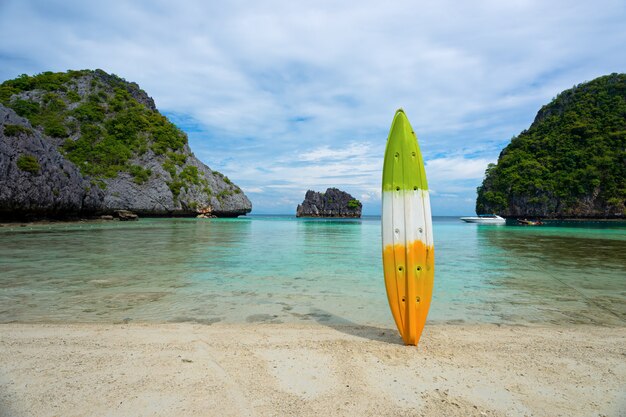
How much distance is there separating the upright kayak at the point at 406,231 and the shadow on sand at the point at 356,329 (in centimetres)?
30

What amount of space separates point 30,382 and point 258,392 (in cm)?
181

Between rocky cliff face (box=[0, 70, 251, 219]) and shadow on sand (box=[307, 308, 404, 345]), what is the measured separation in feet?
130

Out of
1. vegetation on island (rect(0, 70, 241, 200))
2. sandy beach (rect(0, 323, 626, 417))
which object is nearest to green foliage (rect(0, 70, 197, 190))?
vegetation on island (rect(0, 70, 241, 200))

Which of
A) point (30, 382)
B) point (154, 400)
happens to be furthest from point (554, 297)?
point (30, 382)

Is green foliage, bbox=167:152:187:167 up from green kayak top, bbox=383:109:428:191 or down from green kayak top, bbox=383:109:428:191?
up

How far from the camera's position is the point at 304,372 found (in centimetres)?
279

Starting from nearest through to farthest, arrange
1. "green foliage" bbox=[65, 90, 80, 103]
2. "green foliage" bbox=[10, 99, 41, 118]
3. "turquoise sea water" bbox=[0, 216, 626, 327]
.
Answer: "turquoise sea water" bbox=[0, 216, 626, 327], "green foliage" bbox=[10, 99, 41, 118], "green foliage" bbox=[65, 90, 80, 103]

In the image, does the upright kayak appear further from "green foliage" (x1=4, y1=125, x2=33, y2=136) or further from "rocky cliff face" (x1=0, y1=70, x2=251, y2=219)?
"green foliage" (x1=4, y1=125, x2=33, y2=136)

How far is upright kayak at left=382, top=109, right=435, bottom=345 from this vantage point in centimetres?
353

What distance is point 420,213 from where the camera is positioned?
356cm

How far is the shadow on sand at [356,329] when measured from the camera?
3797 mm

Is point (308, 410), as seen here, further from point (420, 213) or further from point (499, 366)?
point (420, 213)

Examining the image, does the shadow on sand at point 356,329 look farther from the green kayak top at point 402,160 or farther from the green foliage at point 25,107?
the green foliage at point 25,107

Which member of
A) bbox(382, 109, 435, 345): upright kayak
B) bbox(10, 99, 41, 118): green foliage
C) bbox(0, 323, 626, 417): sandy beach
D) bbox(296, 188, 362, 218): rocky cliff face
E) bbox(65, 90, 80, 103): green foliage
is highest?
bbox(65, 90, 80, 103): green foliage
